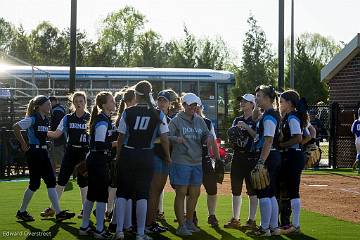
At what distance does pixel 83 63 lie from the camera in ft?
202

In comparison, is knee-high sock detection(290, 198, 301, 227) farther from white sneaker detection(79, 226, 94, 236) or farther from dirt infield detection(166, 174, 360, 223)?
white sneaker detection(79, 226, 94, 236)

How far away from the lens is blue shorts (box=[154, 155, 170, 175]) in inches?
417

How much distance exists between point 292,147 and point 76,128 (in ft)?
11.0

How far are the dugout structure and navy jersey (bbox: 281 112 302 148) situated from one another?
15.3 metres

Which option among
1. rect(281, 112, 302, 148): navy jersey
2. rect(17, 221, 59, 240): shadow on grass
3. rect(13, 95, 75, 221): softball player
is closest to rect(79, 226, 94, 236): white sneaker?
rect(17, 221, 59, 240): shadow on grass

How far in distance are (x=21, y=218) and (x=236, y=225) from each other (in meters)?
3.28

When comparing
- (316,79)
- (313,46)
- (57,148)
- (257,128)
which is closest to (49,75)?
(57,148)

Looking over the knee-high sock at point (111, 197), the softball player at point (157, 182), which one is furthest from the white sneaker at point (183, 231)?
the knee-high sock at point (111, 197)

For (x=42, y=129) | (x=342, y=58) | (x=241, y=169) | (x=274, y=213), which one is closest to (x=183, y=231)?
(x=274, y=213)

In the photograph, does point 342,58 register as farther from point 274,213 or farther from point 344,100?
point 274,213

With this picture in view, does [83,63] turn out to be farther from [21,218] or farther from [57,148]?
[21,218]

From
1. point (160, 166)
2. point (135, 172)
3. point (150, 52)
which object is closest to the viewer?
point (135, 172)

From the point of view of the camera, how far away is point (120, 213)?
30.6 feet

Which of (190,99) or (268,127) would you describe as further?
(190,99)
